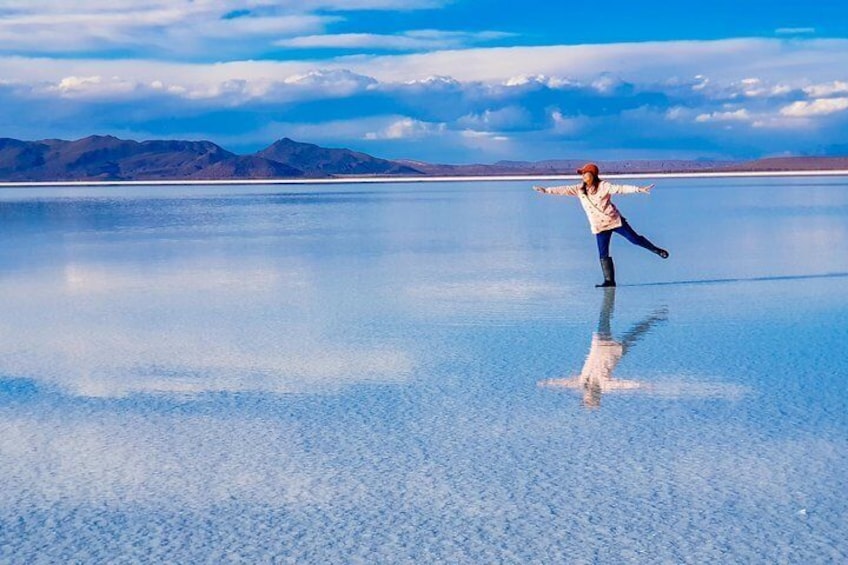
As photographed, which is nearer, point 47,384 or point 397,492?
point 397,492

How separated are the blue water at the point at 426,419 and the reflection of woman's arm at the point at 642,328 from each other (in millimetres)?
45

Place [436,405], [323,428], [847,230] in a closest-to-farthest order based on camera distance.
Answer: [323,428] < [436,405] < [847,230]

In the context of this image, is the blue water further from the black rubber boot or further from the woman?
the woman

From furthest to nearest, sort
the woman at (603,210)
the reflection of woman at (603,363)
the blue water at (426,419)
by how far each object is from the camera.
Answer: the woman at (603,210)
the reflection of woman at (603,363)
the blue water at (426,419)

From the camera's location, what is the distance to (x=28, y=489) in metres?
4.69

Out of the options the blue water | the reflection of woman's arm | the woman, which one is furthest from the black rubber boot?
the reflection of woman's arm

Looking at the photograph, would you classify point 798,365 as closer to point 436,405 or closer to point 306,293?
point 436,405

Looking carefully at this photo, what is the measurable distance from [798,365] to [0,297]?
8456 millimetres

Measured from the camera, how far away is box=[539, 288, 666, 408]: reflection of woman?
21.5 feet

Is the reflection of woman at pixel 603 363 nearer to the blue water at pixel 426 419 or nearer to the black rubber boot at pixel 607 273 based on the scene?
the blue water at pixel 426 419

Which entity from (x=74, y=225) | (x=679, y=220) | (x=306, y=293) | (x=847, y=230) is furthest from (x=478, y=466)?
(x=74, y=225)

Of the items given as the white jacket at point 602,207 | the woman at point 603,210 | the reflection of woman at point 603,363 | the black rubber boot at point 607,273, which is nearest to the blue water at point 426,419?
the reflection of woman at point 603,363

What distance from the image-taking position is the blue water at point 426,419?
13.4 ft

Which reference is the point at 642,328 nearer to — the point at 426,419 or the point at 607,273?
the point at 607,273
